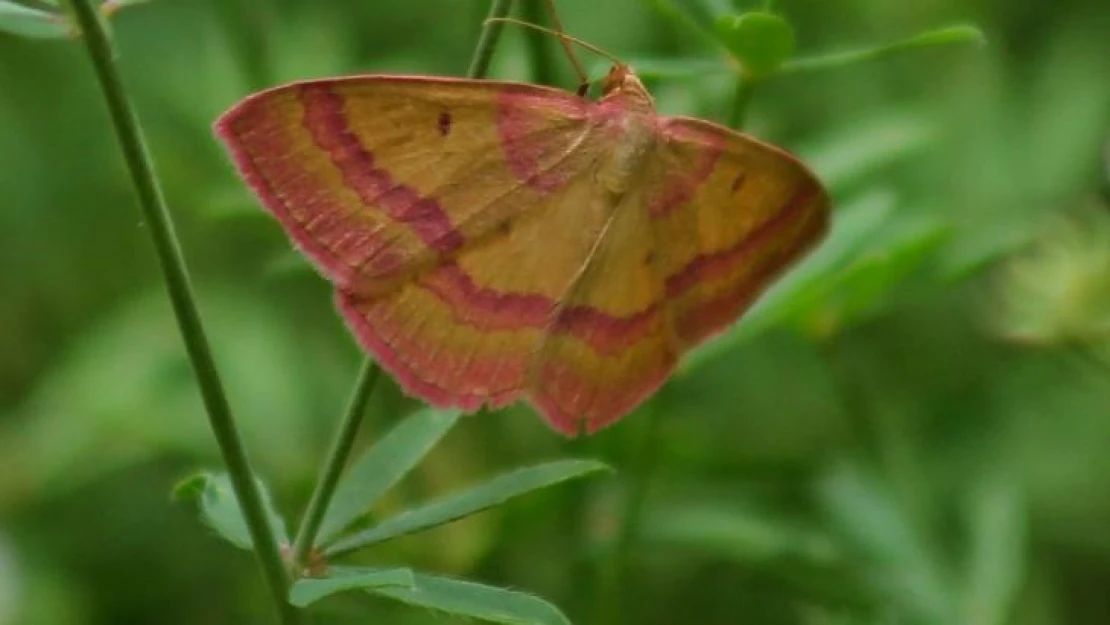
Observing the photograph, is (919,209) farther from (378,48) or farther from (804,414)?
(378,48)

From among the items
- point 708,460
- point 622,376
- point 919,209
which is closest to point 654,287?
point 622,376

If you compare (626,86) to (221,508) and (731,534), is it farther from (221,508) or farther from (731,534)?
(731,534)

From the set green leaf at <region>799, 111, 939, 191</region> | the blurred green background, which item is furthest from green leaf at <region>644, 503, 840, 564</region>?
green leaf at <region>799, 111, 939, 191</region>

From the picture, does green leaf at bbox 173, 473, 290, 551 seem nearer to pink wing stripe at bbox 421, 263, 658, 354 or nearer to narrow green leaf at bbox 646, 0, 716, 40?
pink wing stripe at bbox 421, 263, 658, 354

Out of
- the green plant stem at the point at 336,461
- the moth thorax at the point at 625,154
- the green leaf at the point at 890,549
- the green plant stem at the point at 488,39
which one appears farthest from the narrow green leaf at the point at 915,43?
the green leaf at the point at 890,549

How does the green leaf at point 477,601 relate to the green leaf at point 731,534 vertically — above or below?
above

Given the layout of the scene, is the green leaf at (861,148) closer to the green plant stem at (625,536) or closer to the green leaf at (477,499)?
the green plant stem at (625,536)
